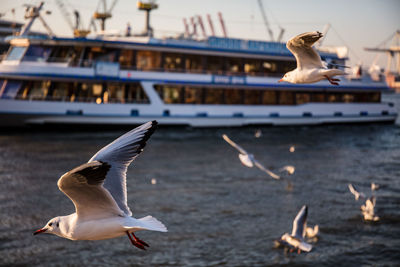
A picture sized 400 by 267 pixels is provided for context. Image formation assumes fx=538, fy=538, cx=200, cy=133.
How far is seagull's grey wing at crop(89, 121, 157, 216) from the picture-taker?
4301 mm

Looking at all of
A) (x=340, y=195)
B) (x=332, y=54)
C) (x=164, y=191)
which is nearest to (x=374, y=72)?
(x=332, y=54)

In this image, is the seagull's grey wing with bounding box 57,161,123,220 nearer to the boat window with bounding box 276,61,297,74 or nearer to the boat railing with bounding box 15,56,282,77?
the boat railing with bounding box 15,56,282,77

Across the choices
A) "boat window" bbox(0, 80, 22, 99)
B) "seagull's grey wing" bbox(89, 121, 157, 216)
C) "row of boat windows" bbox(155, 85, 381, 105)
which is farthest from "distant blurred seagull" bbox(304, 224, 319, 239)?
"boat window" bbox(0, 80, 22, 99)

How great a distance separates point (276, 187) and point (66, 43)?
18.1 meters

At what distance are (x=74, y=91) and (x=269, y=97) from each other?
14.6 meters

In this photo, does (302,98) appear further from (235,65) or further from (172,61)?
(172,61)

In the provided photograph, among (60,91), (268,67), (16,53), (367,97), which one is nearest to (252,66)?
(268,67)

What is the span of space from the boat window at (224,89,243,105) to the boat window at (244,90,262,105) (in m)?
0.43

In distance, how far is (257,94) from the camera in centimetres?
3978

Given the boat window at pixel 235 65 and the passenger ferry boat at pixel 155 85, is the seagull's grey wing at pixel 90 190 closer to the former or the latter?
the passenger ferry boat at pixel 155 85

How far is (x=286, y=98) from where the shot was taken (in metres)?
41.1

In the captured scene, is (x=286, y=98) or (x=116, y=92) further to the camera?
(x=286, y=98)

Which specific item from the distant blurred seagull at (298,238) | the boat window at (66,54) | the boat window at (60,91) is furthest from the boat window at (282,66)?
the distant blurred seagull at (298,238)

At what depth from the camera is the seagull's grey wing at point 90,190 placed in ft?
12.0
